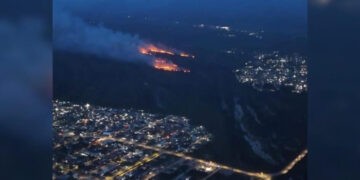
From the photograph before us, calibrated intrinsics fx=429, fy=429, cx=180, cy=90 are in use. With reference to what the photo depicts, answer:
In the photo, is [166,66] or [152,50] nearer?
[166,66]

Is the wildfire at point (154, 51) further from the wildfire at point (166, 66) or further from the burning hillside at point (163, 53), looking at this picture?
the wildfire at point (166, 66)

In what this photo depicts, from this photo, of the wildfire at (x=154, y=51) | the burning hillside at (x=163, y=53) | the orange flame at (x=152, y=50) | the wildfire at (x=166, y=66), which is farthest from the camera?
the orange flame at (x=152, y=50)

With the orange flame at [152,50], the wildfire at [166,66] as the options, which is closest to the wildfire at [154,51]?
the orange flame at [152,50]

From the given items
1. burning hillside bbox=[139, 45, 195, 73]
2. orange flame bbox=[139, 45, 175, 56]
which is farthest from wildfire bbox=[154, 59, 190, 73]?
orange flame bbox=[139, 45, 175, 56]

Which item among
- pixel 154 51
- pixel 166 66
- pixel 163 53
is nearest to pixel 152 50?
pixel 154 51

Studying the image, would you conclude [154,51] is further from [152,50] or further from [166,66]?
[166,66]

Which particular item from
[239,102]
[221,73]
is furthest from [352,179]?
[221,73]

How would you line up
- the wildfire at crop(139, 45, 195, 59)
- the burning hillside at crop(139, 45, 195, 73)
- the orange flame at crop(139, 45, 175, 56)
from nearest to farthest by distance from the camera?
the burning hillside at crop(139, 45, 195, 73) < the wildfire at crop(139, 45, 195, 59) < the orange flame at crop(139, 45, 175, 56)

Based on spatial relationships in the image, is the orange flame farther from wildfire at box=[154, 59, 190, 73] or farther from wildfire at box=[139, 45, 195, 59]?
wildfire at box=[154, 59, 190, 73]
